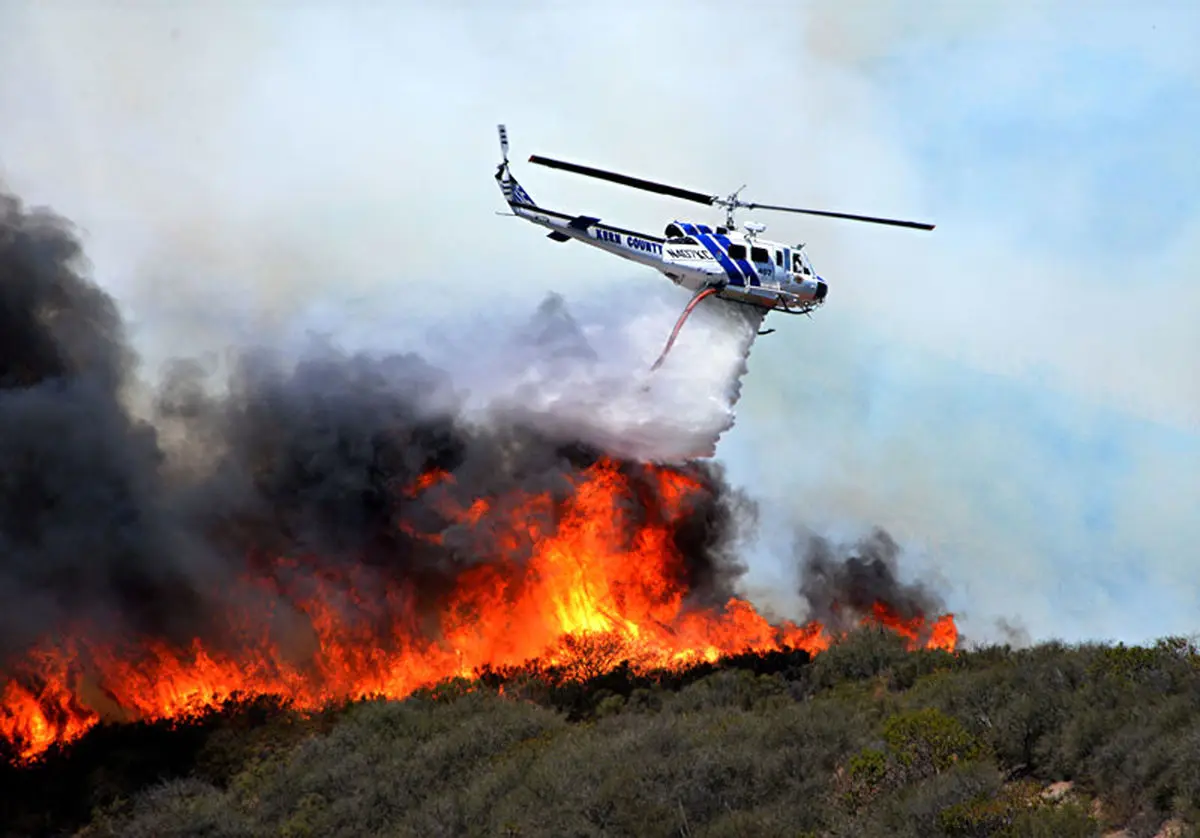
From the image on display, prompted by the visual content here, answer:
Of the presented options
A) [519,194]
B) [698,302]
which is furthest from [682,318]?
[519,194]

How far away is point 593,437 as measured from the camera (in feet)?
176

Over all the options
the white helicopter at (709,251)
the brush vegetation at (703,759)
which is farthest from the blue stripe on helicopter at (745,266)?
the brush vegetation at (703,759)

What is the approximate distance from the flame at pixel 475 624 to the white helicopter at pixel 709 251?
11.0 meters

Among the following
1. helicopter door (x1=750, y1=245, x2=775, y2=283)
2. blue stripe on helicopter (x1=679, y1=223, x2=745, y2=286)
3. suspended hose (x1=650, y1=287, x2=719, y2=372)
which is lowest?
suspended hose (x1=650, y1=287, x2=719, y2=372)

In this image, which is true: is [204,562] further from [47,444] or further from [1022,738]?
[1022,738]

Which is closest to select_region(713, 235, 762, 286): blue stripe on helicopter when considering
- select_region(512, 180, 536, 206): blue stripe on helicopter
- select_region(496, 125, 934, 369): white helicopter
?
select_region(496, 125, 934, 369): white helicopter

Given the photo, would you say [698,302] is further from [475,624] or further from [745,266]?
[475,624]

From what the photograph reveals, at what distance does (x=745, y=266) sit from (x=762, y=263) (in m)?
0.86

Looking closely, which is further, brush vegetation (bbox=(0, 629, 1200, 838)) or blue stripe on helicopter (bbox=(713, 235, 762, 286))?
blue stripe on helicopter (bbox=(713, 235, 762, 286))

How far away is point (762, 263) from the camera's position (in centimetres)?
4631

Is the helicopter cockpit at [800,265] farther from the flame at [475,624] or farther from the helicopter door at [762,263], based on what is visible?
the flame at [475,624]

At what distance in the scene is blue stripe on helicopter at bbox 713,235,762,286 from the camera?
149 ft

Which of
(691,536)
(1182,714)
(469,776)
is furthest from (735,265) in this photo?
(1182,714)

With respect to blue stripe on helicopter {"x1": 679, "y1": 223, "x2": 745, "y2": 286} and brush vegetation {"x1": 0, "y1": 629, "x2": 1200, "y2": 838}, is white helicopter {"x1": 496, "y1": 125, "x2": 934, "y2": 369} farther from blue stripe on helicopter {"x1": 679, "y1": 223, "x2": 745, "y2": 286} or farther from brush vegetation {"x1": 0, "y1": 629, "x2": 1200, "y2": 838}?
brush vegetation {"x1": 0, "y1": 629, "x2": 1200, "y2": 838}
